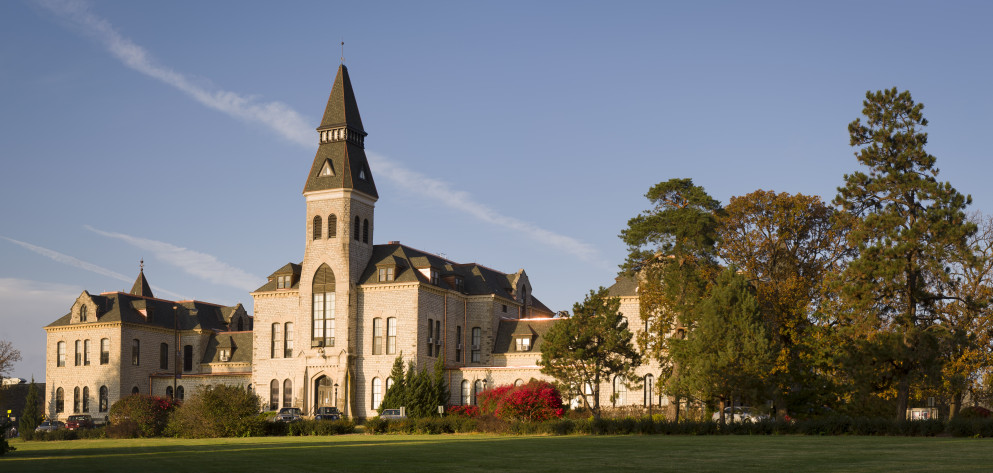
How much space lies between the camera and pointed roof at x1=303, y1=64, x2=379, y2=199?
237ft

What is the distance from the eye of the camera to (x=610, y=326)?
51.0 m

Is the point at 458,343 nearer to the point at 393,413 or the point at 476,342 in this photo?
the point at 476,342

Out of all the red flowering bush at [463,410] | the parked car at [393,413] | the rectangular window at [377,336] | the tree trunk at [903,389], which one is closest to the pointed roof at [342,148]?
the rectangular window at [377,336]

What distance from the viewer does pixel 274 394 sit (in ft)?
242

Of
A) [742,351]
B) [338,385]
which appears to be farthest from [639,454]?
[338,385]

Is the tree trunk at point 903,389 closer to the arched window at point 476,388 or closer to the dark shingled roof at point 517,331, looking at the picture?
the dark shingled roof at point 517,331

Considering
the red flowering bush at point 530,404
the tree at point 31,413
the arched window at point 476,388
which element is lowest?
the tree at point 31,413

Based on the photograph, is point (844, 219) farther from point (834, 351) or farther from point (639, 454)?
point (639, 454)

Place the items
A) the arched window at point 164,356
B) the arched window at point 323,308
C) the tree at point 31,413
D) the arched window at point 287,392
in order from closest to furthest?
1. the arched window at point 323,308
2. the arched window at point 287,392
3. the tree at point 31,413
4. the arched window at point 164,356

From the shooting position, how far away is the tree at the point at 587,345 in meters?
51.0

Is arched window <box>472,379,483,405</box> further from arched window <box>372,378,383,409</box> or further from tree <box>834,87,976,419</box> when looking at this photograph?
tree <box>834,87,976,419</box>

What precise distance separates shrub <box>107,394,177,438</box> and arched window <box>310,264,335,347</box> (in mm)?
15906

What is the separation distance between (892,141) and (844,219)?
415 centimetres

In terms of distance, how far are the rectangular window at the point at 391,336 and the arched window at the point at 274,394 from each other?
9.79 metres
